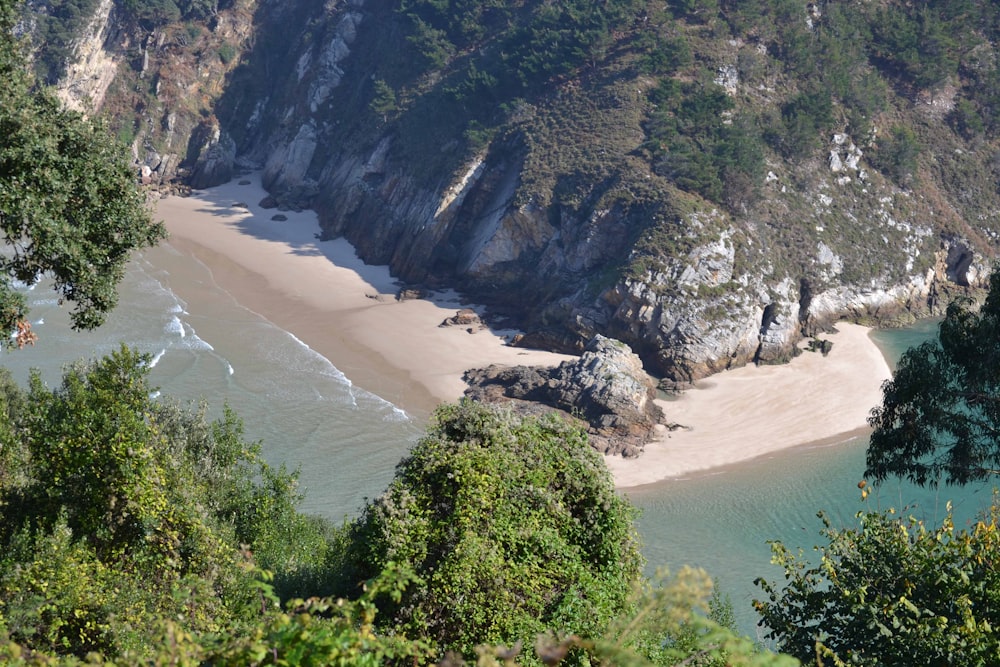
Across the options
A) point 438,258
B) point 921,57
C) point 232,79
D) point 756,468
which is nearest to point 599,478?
point 756,468

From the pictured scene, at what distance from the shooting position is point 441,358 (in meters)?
40.5

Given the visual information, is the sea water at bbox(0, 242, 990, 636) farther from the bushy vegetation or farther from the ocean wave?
the bushy vegetation

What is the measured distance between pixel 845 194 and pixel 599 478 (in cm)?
4629

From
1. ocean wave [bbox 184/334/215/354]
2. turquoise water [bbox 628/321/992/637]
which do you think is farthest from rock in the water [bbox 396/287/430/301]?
turquoise water [bbox 628/321/992/637]

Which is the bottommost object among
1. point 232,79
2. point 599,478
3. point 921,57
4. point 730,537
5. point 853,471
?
point 730,537

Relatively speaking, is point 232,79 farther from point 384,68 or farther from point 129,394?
point 129,394

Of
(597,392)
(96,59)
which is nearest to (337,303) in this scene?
(597,392)

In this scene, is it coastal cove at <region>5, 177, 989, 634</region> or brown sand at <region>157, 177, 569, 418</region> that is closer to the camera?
coastal cove at <region>5, 177, 989, 634</region>

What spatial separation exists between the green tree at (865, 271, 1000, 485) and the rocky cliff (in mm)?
22359

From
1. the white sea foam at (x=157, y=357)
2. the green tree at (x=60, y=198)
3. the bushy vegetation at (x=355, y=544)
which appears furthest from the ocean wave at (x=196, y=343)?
the green tree at (x=60, y=198)

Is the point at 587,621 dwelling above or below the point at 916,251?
below

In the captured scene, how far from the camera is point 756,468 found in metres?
32.4

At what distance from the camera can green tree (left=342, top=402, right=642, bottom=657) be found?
33.5 ft

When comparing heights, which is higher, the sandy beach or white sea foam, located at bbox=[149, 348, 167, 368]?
the sandy beach
